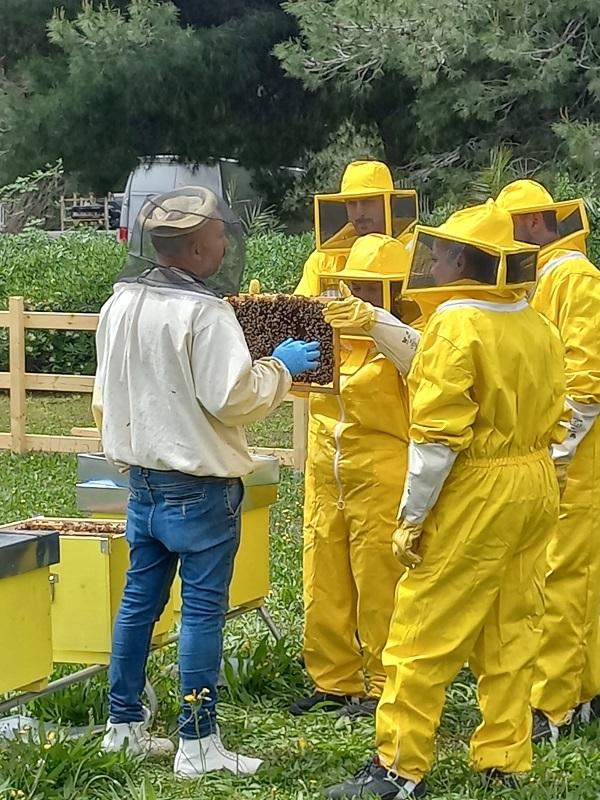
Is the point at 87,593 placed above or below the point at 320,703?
above

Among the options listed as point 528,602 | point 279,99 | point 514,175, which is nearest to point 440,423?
point 528,602

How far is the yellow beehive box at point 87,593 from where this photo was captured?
15.6 feet

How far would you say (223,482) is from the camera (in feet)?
14.5

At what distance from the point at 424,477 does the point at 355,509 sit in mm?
1000

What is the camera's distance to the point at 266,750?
16.0 feet

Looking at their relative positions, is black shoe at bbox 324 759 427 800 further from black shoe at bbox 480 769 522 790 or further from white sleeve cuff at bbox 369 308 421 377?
white sleeve cuff at bbox 369 308 421 377

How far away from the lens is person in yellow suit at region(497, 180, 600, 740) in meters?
4.75

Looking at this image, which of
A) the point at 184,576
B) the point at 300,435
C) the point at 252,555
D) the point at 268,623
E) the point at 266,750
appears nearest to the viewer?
the point at 184,576

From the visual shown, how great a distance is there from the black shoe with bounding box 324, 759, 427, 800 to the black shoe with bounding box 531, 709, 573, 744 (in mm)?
766

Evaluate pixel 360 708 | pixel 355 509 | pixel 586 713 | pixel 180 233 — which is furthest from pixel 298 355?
pixel 586 713

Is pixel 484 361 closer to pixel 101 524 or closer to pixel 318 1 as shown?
pixel 101 524

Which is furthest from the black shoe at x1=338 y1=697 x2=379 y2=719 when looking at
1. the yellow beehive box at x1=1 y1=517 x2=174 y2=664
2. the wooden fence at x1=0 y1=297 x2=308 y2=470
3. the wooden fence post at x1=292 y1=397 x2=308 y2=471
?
the wooden fence at x1=0 y1=297 x2=308 y2=470

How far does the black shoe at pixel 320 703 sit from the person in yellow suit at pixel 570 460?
77 centimetres

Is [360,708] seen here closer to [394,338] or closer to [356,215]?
[394,338]
